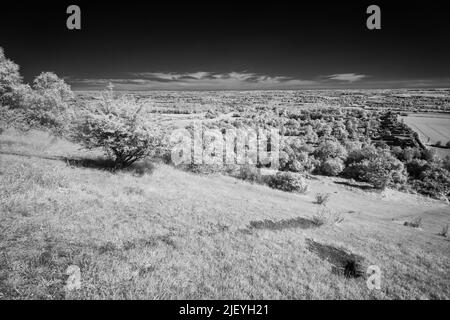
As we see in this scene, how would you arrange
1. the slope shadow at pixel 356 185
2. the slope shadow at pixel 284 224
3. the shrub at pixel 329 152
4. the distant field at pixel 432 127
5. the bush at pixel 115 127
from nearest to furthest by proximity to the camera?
the slope shadow at pixel 284 224
the bush at pixel 115 127
the slope shadow at pixel 356 185
the shrub at pixel 329 152
the distant field at pixel 432 127

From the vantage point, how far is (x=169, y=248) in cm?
707

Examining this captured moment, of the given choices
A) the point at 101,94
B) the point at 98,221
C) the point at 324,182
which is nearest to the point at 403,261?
the point at 98,221

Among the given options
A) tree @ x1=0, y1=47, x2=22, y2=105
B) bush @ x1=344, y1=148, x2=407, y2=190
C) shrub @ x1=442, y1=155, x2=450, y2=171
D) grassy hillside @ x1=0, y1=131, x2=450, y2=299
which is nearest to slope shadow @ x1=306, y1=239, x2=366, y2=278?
grassy hillside @ x1=0, y1=131, x2=450, y2=299

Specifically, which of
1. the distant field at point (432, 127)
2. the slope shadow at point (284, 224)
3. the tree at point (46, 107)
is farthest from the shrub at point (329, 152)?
the tree at point (46, 107)

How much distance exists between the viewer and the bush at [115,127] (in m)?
14.5

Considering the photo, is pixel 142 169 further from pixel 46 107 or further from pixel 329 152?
pixel 329 152

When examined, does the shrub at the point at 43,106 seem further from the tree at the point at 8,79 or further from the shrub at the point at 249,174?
the shrub at the point at 249,174

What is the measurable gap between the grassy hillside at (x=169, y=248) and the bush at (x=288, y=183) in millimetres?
15833

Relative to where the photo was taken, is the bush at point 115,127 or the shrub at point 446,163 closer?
the bush at point 115,127

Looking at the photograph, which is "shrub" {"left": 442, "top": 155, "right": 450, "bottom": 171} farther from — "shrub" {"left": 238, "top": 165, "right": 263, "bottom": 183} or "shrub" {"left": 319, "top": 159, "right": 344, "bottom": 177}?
"shrub" {"left": 238, "top": 165, "right": 263, "bottom": 183}

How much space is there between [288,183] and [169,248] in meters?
24.7
